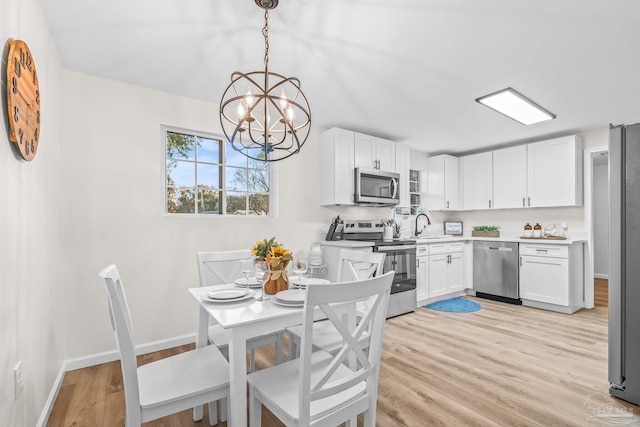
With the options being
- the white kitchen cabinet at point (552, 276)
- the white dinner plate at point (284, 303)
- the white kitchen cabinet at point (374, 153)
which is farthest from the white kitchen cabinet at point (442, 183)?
the white dinner plate at point (284, 303)

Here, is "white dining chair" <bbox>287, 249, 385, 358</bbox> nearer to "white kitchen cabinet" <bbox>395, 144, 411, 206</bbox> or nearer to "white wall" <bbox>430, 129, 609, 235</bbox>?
"white kitchen cabinet" <bbox>395, 144, 411, 206</bbox>

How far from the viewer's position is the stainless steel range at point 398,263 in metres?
3.79

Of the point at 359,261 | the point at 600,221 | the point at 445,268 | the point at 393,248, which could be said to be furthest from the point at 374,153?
the point at 600,221

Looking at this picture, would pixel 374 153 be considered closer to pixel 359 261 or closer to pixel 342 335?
pixel 359 261

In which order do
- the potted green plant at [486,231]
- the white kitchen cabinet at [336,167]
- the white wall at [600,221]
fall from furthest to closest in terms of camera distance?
the white wall at [600,221] → the potted green plant at [486,231] → the white kitchen cabinet at [336,167]

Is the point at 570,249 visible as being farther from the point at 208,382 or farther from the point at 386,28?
the point at 208,382

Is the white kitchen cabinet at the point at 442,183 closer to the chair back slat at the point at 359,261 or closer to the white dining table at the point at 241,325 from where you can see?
the chair back slat at the point at 359,261

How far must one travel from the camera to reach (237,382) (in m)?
1.33

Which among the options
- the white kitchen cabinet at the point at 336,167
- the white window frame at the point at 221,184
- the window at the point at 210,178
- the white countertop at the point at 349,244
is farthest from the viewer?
the white kitchen cabinet at the point at 336,167

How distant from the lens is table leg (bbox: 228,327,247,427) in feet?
4.35

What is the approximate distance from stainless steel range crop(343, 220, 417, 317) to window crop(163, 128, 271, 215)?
126 centimetres

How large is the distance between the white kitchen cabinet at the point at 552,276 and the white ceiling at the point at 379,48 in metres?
1.73

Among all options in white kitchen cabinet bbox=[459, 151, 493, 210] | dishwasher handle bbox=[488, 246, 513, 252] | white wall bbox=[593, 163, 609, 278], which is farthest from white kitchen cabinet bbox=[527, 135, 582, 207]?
white wall bbox=[593, 163, 609, 278]

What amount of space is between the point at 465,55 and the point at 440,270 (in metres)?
3.02
